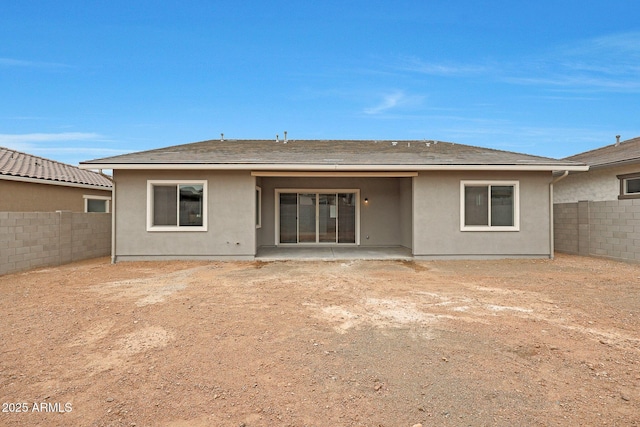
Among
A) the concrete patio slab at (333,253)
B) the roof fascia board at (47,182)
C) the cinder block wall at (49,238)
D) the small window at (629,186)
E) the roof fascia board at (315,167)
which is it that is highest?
the roof fascia board at (315,167)

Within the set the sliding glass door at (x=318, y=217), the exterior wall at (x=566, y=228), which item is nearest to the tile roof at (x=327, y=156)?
the sliding glass door at (x=318, y=217)

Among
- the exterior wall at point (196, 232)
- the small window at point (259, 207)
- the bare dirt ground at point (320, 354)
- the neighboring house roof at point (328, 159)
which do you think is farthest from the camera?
the small window at point (259, 207)

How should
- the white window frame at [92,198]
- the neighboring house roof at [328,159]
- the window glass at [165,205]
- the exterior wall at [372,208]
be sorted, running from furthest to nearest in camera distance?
1. the white window frame at [92,198]
2. the exterior wall at [372,208]
3. the window glass at [165,205]
4. the neighboring house roof at [328,159]

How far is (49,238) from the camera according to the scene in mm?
8758

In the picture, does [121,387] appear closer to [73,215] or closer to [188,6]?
[73,215]

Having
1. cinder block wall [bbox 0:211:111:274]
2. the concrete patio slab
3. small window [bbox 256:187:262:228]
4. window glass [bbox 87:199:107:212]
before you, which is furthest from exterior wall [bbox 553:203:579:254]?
window glass [bbox 87:199:107:212]

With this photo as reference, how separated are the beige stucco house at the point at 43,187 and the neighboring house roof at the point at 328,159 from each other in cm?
400

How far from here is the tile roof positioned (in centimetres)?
915

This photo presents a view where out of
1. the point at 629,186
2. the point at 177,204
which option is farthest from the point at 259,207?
the point at 629,186

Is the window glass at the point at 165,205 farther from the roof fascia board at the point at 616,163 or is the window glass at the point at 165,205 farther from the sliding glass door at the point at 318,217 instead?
the roof fascia board at the point at 616,163

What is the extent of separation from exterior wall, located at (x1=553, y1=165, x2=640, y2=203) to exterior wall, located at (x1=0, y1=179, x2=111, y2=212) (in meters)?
19.2

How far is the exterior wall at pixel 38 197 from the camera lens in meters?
10.6

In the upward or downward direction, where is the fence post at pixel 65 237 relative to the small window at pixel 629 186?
downward

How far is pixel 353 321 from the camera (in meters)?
4.24
